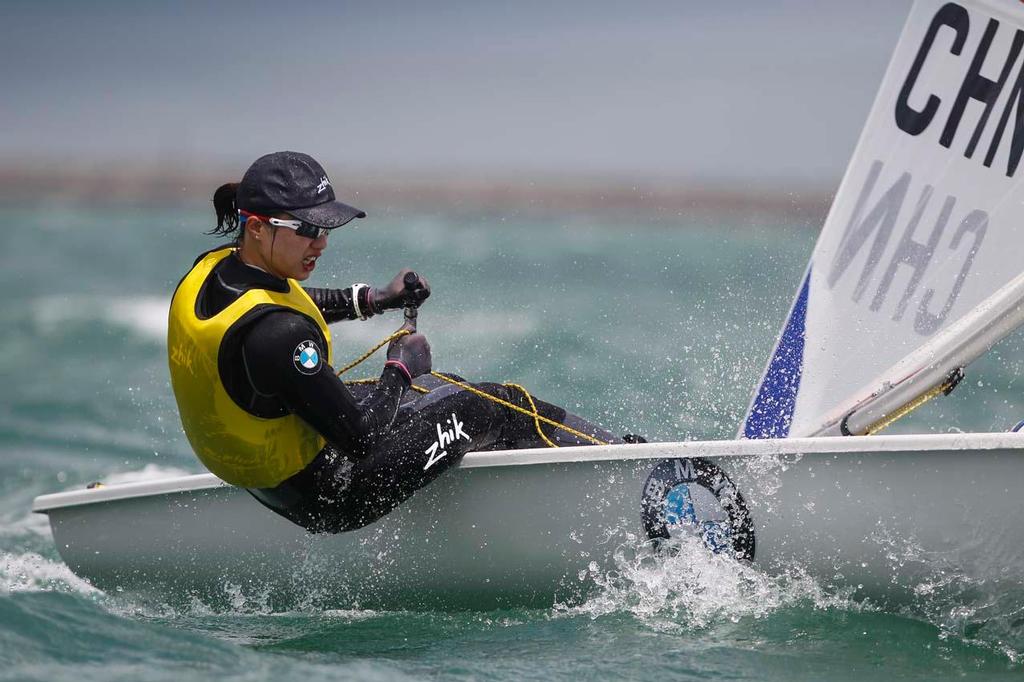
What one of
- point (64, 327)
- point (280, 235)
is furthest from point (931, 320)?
point (64, 327)

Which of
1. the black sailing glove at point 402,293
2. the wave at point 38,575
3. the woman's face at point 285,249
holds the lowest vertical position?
the wave at point 38,575

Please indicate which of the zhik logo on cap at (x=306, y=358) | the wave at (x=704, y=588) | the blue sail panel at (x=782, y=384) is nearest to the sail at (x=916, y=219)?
the blue sail panel at (x=782, y=384)

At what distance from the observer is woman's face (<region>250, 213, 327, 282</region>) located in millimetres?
2721

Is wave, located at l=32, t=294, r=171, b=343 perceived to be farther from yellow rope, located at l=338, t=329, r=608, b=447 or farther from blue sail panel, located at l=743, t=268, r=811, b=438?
yellow rope, located at l=338, t=329, r=608, b=447

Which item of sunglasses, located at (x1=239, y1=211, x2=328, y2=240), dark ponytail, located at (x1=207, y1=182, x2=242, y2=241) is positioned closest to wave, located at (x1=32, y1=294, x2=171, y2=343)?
dark ponytail, located at (x1=207, y1=182, x2=242, y2=241)

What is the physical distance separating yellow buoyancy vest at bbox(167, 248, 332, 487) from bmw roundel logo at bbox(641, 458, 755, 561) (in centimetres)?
73

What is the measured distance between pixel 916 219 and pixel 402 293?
1433 mm

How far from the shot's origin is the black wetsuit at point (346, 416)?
2.63m

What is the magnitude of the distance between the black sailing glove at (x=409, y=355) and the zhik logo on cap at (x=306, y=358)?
0.24 meters

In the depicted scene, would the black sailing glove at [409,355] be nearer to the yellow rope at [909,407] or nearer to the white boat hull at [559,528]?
the white boat hull at [559,528]

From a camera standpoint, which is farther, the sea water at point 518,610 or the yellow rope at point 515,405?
the yellow rope at point 515,405

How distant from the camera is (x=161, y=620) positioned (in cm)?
326

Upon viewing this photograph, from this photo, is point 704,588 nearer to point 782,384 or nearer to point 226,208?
point 782,384

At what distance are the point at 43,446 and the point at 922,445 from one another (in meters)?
4.13
